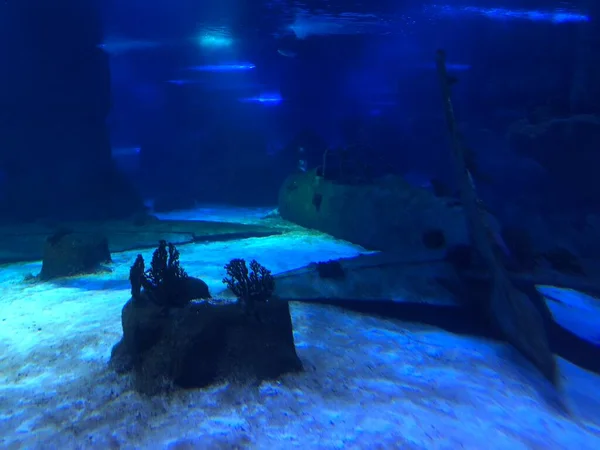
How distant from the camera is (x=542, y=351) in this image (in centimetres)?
510

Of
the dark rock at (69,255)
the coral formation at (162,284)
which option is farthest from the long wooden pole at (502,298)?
the dark rock at (69,255)

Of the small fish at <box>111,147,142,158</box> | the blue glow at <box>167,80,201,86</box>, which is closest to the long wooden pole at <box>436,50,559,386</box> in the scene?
the blue glow at <box>167,80,201,86</box>

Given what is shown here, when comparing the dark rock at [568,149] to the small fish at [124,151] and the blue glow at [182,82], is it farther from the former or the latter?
the small fish at [124,151]

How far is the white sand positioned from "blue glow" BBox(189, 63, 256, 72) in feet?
78.0

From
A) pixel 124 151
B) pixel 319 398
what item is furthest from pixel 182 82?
pixel 319 398

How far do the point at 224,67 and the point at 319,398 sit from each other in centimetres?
2693

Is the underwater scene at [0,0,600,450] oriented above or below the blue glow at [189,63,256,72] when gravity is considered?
below

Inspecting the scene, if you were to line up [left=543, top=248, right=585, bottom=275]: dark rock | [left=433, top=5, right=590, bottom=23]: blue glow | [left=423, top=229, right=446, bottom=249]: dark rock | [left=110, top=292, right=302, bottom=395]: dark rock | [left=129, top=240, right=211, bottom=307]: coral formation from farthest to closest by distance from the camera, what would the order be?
[left=433, top=5, right=590, bottom=23]: blue glow
[left=423, top=229, right=446, bottom=249]: dark rock
[left=543, top=248, right=585, bottom=275]: dark rock
[left=129, top=240, right=211, bottom=307]: coral formation
[left=110, top=292, right=302, bottom=395]: dark rock

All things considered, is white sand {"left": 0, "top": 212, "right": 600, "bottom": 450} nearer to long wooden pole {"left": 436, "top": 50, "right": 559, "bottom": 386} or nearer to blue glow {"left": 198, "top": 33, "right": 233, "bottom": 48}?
long wooden pole {"left": 436, "top": 50, "right": 559, "bottom": 386}

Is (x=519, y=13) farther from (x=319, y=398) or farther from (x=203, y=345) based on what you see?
(x=203, y=345)

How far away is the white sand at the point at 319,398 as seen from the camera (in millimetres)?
3217

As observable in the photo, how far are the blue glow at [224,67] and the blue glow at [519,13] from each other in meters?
12.9

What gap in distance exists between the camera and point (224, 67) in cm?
2759

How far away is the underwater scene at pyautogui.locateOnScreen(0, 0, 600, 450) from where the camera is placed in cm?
376
